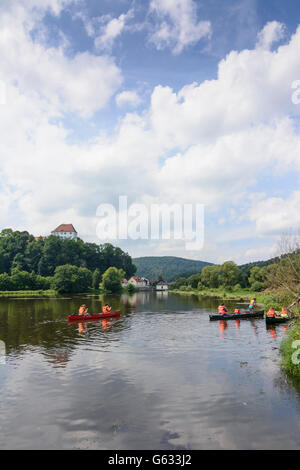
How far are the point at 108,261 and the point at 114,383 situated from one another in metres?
149

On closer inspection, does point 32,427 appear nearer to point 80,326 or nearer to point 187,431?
point 187,431

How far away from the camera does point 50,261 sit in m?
134

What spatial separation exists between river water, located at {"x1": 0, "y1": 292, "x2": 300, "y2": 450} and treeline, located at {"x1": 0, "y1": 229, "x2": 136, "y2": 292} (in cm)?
8242

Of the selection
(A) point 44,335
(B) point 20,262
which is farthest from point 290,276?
(B) point 20,262

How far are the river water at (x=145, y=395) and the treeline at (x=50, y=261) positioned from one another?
82422 millimetres

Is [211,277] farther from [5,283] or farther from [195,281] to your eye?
[5,283]

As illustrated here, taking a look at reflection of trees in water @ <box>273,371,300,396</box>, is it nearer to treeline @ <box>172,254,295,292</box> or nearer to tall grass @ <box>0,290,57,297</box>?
treeline @ <box>172,254,295,292</box>

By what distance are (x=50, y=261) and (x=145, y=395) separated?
127 m

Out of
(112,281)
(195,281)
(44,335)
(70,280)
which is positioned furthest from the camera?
(195,281)

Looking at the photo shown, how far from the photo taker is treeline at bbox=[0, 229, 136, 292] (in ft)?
342

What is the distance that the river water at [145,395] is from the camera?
408 inches

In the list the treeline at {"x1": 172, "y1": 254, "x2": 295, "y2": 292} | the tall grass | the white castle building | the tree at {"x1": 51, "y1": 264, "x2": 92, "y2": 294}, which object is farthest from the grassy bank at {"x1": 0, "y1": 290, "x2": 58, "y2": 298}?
the white castle building
